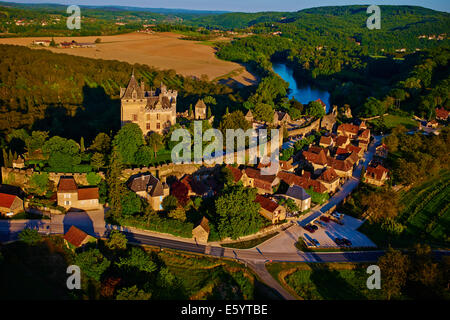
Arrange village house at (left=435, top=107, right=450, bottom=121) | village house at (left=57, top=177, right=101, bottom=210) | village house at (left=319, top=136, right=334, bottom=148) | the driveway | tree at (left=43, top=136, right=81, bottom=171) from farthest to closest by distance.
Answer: village house at (left=435, top=107, right=450, bottom=121) < village house at (left=319, top=136, right=334, bottom=148) < tree at (left=43, top=136, right=81, bottom=171) < village house at (left=57, top=177, right=101, bottom=210) < the driveway

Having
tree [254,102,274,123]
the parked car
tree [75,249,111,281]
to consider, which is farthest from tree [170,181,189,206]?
tree [254,102,274,123]

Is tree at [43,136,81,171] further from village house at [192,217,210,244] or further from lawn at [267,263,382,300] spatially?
lawn at [267,263,382,300]

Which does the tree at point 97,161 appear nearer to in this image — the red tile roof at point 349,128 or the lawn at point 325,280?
the lawn at point 325,280

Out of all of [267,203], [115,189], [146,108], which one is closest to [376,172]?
[267,203]

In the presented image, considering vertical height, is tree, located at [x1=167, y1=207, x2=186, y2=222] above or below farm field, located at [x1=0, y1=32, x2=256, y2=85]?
below

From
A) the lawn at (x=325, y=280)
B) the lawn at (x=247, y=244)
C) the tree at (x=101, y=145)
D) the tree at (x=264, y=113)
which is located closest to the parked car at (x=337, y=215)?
the lawn at (x=325, y=280)

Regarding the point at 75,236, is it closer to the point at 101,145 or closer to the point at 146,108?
the point at 101,145
